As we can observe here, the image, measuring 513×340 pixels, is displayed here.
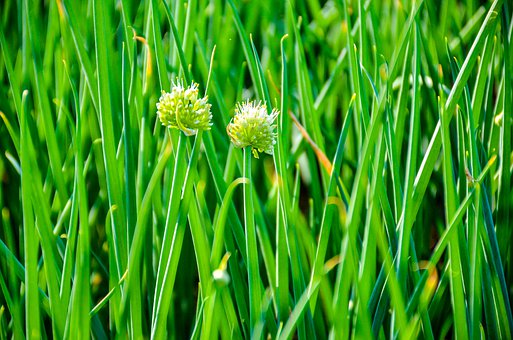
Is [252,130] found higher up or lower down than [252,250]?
higher up

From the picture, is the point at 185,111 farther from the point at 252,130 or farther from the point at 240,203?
the point at 240,203

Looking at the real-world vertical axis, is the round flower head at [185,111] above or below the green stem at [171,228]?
above

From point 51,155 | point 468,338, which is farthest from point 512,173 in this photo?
point 51,155

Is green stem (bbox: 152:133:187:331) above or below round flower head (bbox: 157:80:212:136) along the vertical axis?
below

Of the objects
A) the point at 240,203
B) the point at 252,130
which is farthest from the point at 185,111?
the point at 240,203

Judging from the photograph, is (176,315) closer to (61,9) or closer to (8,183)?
(8,183)

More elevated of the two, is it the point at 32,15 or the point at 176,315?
the point at 32,15

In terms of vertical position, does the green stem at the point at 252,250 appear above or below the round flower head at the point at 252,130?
below

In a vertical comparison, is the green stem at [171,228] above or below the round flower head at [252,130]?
below
